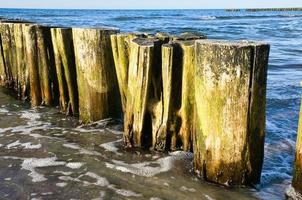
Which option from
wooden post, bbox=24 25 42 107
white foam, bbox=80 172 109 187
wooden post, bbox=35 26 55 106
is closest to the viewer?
white foam, bbox=80 172 109 187

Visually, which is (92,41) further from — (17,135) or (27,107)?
(27,107)

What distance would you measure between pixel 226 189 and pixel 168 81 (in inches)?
50.4

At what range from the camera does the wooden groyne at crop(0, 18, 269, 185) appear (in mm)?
3516

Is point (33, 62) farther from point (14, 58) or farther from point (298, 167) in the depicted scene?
point (298, 167)

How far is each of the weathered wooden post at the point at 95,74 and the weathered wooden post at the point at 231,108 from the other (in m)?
1.78

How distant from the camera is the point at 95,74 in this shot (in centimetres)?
523

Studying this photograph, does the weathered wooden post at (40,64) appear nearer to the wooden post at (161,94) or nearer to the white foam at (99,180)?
the wooden post at (161,94)

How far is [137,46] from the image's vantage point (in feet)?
14.2

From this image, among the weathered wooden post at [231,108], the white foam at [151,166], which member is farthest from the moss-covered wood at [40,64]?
the weathered wooden post at [231,108]

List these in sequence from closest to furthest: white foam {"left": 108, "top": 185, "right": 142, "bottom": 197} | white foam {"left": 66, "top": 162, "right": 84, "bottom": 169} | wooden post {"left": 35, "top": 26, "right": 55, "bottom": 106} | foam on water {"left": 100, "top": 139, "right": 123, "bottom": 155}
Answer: white foam {"left": 108, "top": 185, "right": 142, "bottom": 197}, white foam {"left": 66, "top": 162, "right": 84, "bottom": 169}, foam on water {"left": 100, "top": 139, "right": 123, "bottom": 155}, wooden post {"left": 35, "top": 26, "right": 55, "bottom": 106}

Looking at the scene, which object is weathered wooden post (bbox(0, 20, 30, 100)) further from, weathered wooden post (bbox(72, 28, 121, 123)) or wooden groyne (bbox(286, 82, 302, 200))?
wooden groyne (bbox(286, 82, 302, 200))

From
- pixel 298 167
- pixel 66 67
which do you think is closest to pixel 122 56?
pixel 66 67

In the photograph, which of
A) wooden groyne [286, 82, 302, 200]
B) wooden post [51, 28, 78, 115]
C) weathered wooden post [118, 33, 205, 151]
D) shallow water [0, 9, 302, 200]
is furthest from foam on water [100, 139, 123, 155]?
wooden groyne [286, 82, 302, 200]

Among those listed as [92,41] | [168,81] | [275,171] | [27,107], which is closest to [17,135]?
[27,107]
